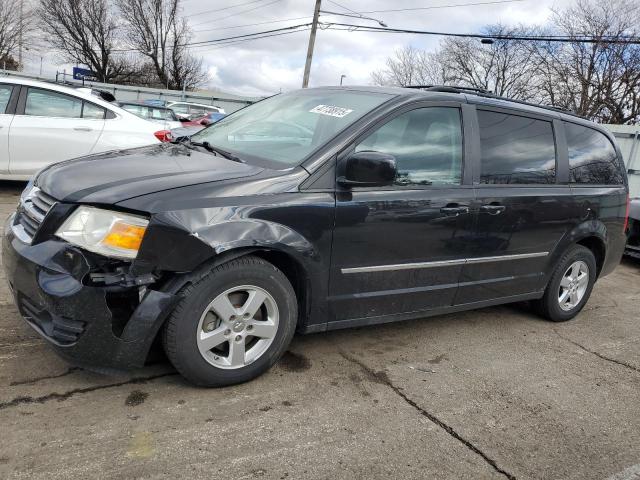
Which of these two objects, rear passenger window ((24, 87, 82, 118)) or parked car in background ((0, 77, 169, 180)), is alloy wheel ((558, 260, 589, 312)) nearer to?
parked car in background ((0, 77, 169, 180))

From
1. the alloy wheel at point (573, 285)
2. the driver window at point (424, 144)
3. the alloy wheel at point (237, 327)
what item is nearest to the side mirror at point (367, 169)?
the driver window at point (424, 144)

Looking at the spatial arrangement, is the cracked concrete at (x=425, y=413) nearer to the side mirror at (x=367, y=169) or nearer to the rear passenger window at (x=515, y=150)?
the side mirror at (x=367, y=169)

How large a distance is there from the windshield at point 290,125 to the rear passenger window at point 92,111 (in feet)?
12.8

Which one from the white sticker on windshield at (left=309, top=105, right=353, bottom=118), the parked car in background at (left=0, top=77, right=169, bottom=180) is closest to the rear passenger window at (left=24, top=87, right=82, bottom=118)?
the parked car in background at (left=0, top=77, right=169, bottom=180)

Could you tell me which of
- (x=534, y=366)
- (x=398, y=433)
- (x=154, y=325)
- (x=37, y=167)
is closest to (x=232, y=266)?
(x=154, y=325)

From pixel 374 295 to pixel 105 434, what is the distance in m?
1.68

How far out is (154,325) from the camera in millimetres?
2582

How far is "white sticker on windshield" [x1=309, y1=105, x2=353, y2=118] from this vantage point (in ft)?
11.1

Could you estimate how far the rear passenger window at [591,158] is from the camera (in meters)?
4.47

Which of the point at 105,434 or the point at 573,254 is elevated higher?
the point at 573,254

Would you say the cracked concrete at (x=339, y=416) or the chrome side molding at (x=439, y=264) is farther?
the chrome side molding at (x=439, y=264)

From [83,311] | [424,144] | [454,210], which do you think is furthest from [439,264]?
[83,311]

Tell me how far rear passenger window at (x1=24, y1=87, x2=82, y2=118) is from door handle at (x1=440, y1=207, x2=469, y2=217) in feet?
18.4

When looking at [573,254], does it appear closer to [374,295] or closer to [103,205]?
[374,295]
